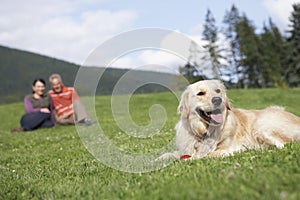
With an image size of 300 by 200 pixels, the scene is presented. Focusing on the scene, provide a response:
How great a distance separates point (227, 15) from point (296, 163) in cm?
7031

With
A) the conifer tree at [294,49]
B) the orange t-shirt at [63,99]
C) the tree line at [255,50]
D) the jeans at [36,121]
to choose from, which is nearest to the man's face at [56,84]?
the orange t-shirt at [63,99]

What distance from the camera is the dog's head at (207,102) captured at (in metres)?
6.71

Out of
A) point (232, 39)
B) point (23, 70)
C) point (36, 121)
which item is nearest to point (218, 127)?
point (36, 121)

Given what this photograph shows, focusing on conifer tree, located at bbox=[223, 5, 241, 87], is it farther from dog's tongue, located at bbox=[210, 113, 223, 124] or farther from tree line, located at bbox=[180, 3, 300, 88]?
dog's tongue, located at bbox=[210, 113, 223, 124]

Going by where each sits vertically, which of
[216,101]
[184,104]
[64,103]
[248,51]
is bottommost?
[64,103]

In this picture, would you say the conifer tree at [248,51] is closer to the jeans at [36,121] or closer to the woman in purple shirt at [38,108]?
the jeans at [36,121]

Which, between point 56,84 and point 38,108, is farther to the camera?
point 38,108

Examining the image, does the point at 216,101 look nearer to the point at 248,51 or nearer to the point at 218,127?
the point at 218,127

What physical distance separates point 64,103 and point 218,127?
534 inches

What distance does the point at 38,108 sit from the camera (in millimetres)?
19062

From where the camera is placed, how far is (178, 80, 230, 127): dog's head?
6.71 metres

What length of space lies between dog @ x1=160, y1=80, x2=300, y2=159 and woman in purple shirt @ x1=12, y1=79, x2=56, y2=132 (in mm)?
12996

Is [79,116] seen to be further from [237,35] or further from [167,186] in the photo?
[237,35]

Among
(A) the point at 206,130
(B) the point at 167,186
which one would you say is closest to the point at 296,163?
(B) the point at 167,186
